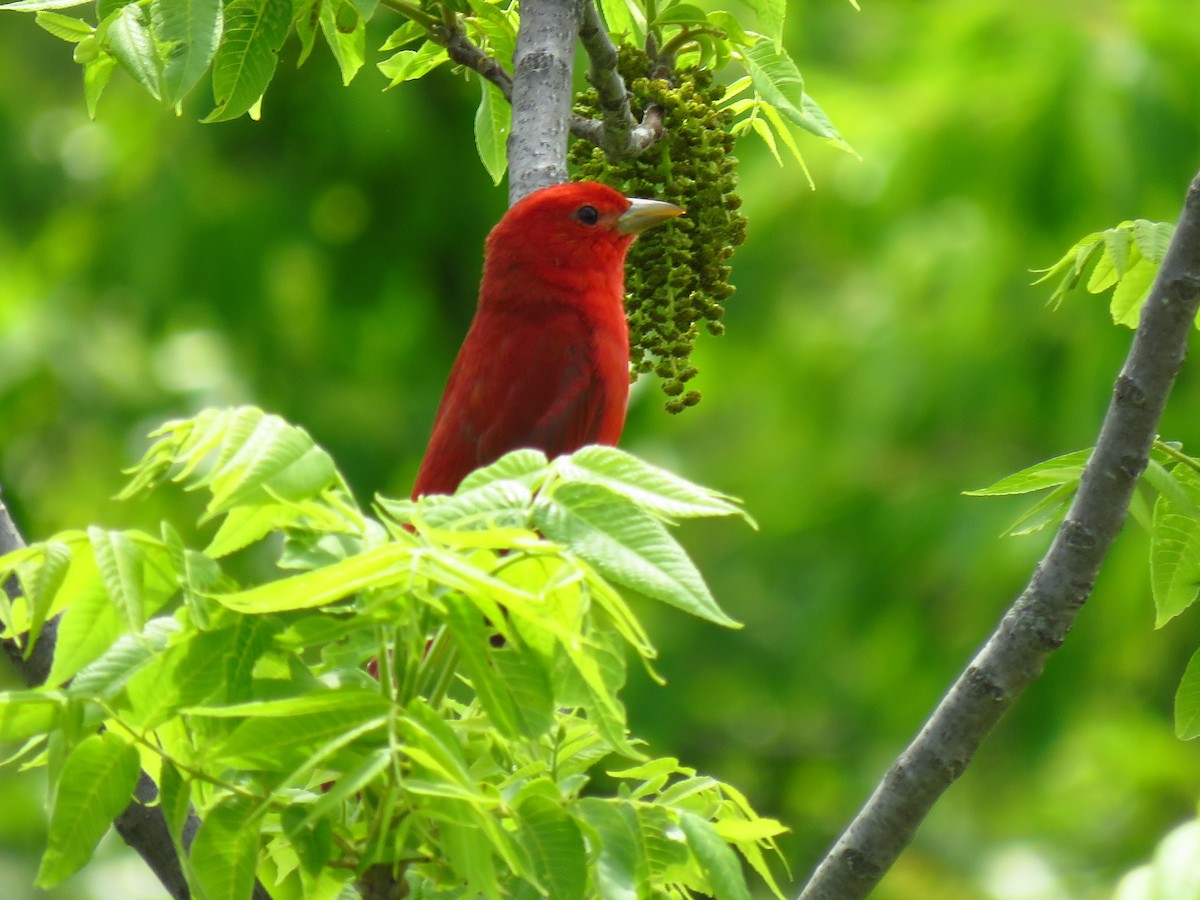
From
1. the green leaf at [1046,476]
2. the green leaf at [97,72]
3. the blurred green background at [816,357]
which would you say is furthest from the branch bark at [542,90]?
the blurred green background at [816,357]

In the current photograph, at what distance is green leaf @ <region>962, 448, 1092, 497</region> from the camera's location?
8.79ft

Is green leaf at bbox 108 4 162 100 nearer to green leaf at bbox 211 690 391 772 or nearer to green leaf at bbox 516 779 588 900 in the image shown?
green leaf at bbox 211 690 391 772

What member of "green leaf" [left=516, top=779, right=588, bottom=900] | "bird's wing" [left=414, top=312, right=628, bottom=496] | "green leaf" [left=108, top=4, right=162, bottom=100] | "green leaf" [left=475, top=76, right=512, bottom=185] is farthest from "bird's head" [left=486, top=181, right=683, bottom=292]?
"green leaf" [left=516, top=779, right=588, bottom=900]

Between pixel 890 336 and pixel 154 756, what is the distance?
29.8 ft

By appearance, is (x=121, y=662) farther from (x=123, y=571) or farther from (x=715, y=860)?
(x=715, y=860)

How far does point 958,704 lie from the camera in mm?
2764

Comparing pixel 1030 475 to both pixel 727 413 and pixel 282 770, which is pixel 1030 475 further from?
pixel 727 413

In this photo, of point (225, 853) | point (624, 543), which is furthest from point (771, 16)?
point (225, 853)

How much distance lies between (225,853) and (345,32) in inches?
74.4

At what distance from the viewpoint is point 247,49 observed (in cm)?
306

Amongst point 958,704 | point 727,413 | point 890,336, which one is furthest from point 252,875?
point 727,413

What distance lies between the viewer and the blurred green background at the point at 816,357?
9.55 m

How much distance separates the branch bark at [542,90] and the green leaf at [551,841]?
1692mm

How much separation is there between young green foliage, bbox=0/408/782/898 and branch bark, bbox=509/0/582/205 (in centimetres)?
148
